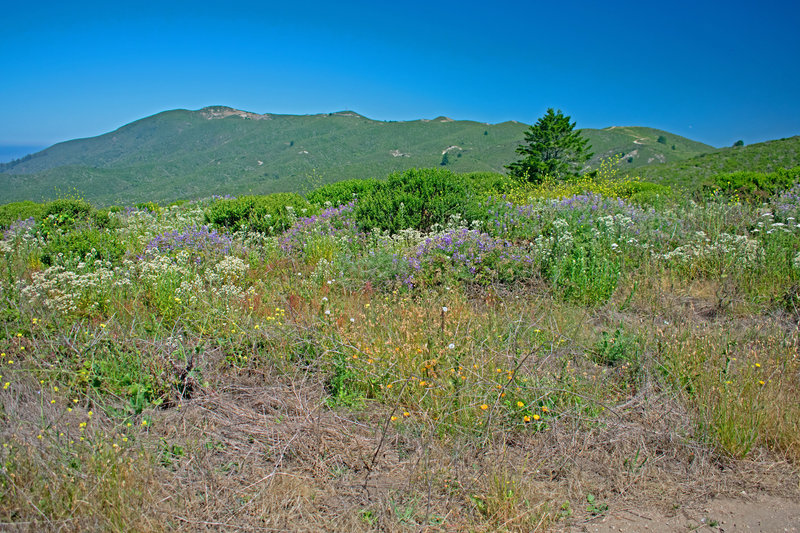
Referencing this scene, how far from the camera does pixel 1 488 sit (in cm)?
202

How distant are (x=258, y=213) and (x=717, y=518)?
7769mm

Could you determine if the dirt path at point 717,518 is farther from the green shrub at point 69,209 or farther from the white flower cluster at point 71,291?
the green shrub at point 69,209

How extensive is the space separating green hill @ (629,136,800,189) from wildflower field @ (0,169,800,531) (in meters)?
22.1

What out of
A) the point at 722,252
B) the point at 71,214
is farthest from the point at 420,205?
the point at 71,214

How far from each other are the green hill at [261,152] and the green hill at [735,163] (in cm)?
1336

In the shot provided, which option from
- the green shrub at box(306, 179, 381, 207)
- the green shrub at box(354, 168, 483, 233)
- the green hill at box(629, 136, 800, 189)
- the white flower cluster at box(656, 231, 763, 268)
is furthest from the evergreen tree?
the white flower cluster at box(656, 231, 763, 268)

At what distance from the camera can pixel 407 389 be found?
3.01 meters

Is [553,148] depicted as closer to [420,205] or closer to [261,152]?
[420,205]

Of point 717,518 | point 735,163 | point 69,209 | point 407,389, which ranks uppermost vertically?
point 735,163

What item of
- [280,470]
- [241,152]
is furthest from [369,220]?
[241,152]

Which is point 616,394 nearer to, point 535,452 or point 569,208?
point 535,452

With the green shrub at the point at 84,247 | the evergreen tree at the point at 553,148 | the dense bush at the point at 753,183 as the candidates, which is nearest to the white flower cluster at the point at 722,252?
the green shrub at the point at 84,247

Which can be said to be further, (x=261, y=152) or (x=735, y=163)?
(x=261, y=152)

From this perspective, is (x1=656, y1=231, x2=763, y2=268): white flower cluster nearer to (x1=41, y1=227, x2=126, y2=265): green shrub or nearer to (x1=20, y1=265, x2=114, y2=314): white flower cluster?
(x1=20, y1=265, x2=114, y2=314): white flower cluster
